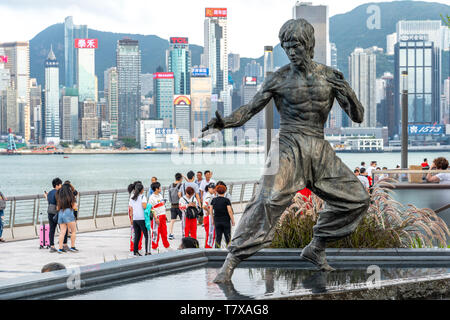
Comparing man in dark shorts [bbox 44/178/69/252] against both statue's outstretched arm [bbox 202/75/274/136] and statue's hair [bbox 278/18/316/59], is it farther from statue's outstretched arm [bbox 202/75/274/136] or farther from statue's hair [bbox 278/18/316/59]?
statue's hair [bbox 278/18/316/59]

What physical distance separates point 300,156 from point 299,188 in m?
0.27

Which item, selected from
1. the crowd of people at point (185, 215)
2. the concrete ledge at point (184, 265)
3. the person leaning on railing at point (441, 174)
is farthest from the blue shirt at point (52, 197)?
the concrete ledge at point (184, 265)

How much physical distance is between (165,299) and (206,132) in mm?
1391

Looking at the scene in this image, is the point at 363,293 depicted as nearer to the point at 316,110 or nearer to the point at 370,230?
the point at 316,110

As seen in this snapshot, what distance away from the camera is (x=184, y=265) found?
254 inches

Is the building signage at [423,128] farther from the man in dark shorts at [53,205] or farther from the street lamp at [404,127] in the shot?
the man in dark shorts at [53,205]

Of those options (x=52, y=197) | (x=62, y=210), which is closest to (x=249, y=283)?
(x=62, y=210)

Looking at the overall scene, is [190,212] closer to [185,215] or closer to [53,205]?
[185,215]

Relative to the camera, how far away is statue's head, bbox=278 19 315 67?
5.75 m

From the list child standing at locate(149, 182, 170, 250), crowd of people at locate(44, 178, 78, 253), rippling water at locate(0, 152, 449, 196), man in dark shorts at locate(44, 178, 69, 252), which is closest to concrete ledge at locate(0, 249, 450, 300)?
child standing at locate(149, 182, 170, 250)

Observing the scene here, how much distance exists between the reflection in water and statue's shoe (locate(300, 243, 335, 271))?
0.06 meters

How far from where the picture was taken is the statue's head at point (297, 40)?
227 inches
